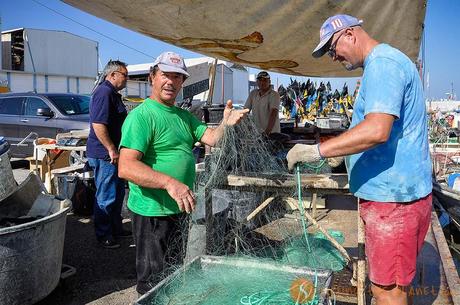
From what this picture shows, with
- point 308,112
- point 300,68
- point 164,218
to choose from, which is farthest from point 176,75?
point 308,112

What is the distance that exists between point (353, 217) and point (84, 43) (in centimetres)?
2571

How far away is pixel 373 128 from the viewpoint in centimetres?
198

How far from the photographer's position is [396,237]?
220cm

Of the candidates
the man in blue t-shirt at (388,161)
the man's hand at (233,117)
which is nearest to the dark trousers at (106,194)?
the man's hand at (233,117)

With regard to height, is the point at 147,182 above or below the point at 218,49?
below

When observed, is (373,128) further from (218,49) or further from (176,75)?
(218,49)

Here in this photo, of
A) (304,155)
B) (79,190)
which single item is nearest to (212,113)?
(79,190)

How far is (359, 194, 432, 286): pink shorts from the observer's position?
220cm

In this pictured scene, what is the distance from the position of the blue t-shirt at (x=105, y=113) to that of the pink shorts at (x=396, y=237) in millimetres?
3300

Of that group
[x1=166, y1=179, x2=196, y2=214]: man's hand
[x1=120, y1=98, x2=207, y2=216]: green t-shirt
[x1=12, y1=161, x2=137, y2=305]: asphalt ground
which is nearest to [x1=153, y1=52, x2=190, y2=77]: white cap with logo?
[x1=120, y1=98, x2=207, y2=216]: green t-shirt

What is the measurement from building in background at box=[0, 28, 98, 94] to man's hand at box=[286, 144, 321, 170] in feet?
67.1

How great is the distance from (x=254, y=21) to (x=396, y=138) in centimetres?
201

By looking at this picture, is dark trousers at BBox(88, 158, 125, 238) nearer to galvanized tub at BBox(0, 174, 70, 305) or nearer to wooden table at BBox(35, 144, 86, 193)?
galvanized tub at BBox(0, 174, 70, 305)

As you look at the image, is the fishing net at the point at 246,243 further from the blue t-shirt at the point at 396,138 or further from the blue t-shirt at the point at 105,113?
the blue t-shirt at the point at 105,113
